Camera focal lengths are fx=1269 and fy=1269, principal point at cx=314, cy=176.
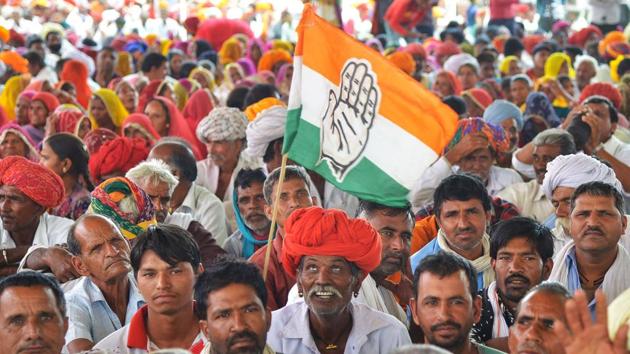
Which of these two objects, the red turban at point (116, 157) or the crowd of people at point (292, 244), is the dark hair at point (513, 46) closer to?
the crowd of people at point (292, 244)

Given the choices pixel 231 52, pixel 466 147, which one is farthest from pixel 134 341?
pixel 231 52

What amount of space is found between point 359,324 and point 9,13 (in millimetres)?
21438

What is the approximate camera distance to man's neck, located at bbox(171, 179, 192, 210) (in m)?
7.06

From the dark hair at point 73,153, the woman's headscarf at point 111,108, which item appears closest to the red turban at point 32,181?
the dark hair at point 73,153

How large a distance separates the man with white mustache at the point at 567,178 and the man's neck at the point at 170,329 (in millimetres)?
2148

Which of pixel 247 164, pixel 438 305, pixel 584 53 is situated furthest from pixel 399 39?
pixel 438 305

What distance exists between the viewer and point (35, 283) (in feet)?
14.1

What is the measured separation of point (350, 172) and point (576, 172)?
1517 mm

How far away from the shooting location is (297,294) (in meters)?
4.93

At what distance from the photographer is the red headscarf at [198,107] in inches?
442

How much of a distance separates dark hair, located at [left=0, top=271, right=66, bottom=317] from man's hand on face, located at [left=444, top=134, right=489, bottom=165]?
3.54m

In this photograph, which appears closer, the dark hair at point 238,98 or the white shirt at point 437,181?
the white shirt at point 437,181

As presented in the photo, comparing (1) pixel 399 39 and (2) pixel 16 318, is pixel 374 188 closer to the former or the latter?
(2) pixel 16 318

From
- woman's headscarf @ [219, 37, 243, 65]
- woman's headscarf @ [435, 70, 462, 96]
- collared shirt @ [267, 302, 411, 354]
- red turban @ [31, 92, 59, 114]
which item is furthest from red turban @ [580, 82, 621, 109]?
woman's headscarf @ [219, 37, 243, 65]
